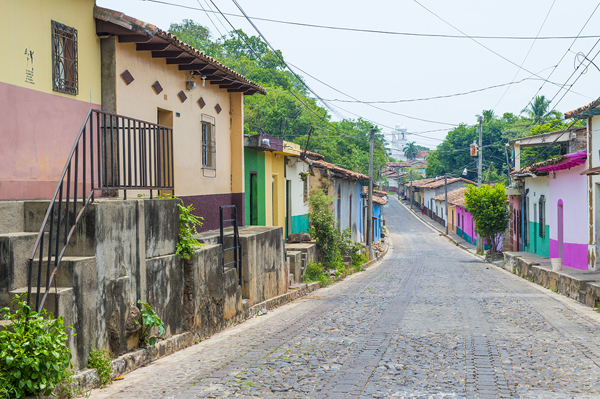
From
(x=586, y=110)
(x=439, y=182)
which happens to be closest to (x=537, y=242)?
(x=586, y=110)

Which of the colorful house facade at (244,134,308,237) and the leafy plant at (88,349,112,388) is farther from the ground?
the colorful house facade at (244,134,308,237)

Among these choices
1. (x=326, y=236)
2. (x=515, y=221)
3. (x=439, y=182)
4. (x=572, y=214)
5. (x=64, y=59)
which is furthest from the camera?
(x=439, y=182)

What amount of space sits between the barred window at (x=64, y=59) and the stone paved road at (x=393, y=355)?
4.16 meters

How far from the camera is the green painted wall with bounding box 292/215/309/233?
904 inches

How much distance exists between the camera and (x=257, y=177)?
17.9 metres

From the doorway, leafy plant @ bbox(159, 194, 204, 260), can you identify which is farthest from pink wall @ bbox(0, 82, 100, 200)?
the doorway

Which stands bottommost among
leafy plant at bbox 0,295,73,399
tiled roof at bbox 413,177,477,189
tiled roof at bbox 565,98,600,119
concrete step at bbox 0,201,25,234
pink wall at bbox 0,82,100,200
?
leafy plant at bbox 0,295,73,399

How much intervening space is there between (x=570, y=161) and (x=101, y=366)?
17912mm

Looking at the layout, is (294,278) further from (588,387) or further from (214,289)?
(588,387)

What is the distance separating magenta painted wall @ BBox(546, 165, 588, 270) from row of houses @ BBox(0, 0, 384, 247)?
38.9ft

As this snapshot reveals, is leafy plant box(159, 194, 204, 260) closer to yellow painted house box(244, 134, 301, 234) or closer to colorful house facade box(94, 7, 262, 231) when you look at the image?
colorful house facade box(94, 7, 262, 231)

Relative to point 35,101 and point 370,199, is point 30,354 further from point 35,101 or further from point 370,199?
point 370,199

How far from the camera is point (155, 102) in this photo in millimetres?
10719

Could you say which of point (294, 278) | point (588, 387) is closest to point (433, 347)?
point (588, 387)
